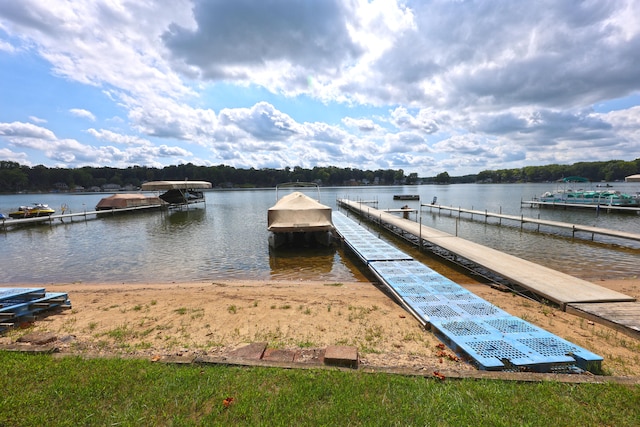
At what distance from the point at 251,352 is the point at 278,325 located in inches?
73.8

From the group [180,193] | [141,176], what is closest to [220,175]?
[141,176]

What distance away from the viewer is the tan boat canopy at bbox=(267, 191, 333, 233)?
51.4ft

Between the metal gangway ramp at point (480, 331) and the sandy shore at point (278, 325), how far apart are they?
294mm

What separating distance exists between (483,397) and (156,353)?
446cm

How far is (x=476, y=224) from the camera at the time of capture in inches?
1053

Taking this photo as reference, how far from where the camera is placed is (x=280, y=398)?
326 centimetres

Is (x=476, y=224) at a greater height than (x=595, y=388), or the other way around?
(x=595, y=388)

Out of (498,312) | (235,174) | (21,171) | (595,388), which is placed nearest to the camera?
(595,388)

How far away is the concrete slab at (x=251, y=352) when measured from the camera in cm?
431

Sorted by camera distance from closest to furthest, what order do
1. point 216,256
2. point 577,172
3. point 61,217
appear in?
1. point 216,256
2. point 61,217
3. point 577,172

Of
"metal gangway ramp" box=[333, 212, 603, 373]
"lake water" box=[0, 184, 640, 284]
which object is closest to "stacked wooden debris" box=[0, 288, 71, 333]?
"lake water" box=[0, 184, 640, 284]

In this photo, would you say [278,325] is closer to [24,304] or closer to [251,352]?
[251,352]

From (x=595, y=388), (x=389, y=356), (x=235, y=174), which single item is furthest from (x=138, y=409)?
(x=235, y=174)

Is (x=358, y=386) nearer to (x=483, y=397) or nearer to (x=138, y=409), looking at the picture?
(x=483, y=397)
